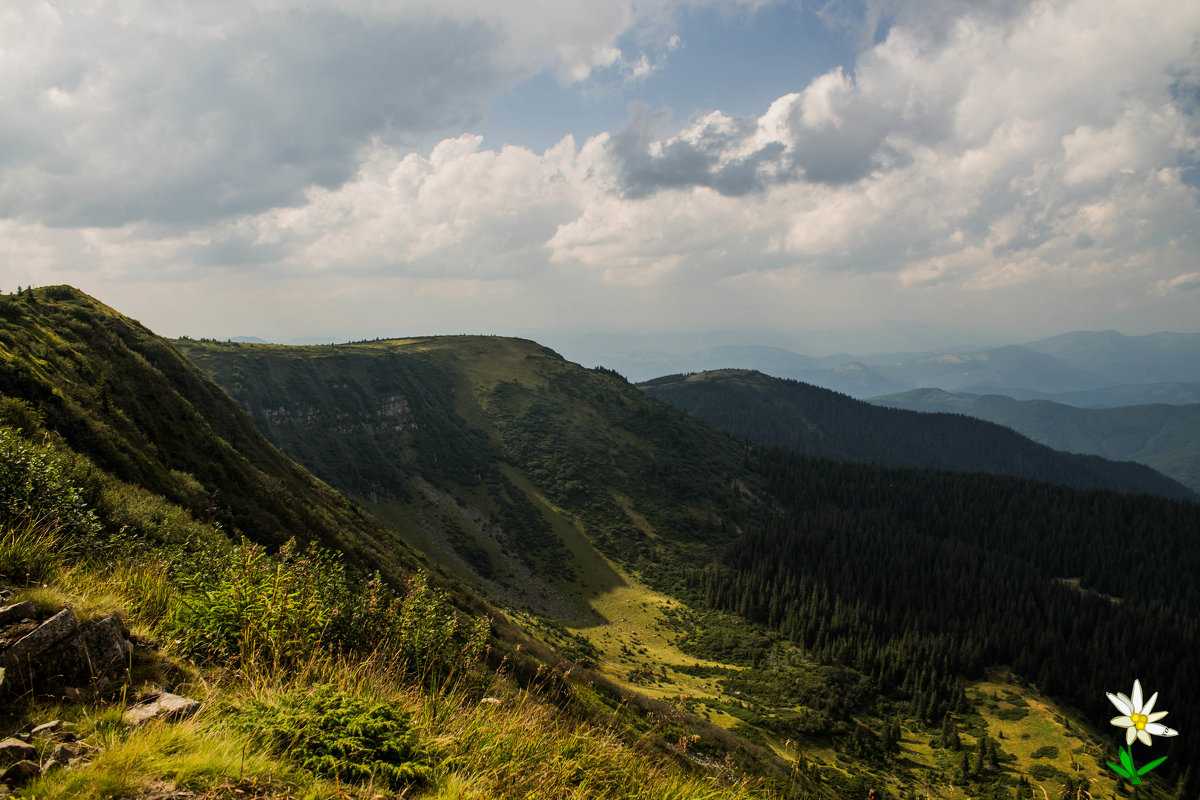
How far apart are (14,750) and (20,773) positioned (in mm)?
374

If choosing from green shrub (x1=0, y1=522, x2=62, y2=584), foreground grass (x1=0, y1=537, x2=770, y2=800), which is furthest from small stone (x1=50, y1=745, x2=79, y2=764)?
green shrub (x1=0, y1=522, x2=62, y2=584)

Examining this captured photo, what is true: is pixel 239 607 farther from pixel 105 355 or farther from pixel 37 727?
pixel 105 355

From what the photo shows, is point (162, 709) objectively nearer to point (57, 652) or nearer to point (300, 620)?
point (57, 652)

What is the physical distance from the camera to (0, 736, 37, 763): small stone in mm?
5030

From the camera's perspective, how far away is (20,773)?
4.85 metres

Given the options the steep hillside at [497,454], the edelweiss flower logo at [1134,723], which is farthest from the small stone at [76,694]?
the steep hillside at [497,454]

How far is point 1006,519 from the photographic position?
152 meters

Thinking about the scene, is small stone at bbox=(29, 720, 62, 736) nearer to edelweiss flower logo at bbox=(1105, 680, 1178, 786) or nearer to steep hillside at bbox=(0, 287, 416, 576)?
edelweiss flower logo at bbox=(1105, 680, 1178, 786)

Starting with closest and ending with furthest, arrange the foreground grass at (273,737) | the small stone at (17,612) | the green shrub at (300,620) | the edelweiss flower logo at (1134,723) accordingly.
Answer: the edelweiss flower logo at (1134,723) → the foreground grass at (273,737) → the small stone at (17,612) → the green shrub at (300,620)

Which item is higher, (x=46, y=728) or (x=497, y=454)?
(x=46, y=728)

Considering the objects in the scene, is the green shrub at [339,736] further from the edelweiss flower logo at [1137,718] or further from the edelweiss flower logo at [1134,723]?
the edelweiss flower logo at [1137,718]

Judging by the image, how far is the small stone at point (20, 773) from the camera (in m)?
4.77

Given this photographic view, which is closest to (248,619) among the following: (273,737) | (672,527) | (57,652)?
(57,652)

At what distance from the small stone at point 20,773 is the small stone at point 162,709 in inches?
39.0
